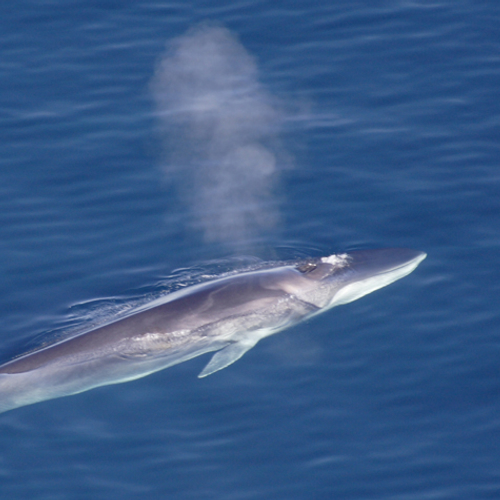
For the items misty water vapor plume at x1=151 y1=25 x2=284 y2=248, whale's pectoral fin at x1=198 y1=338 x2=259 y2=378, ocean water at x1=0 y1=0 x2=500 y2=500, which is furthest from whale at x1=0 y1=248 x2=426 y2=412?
Answer: misty water vapor plume at x1=151 y1=25 x2=284 y2=248

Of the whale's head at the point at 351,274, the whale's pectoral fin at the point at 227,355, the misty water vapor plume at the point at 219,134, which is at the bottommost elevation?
the whale's pectoral fin at the point at 227,355

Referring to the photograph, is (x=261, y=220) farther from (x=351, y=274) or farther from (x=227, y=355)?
(x=227, y=355)

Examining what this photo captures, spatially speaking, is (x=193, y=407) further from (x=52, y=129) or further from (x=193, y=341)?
(x=52, y=129)

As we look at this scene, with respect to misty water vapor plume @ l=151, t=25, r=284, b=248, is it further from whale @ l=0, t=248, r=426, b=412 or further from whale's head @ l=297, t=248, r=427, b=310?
whale @ l=0, t=248, r=426, b=412

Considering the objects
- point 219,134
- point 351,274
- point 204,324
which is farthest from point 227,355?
point 219,134

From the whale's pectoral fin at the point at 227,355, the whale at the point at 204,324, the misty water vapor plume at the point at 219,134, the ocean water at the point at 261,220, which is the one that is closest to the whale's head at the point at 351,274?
the whale at the point at 204,324

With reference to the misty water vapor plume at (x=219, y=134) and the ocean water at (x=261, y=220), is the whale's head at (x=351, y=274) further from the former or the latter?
the misty water vapor plume at (x=219, y=134)
